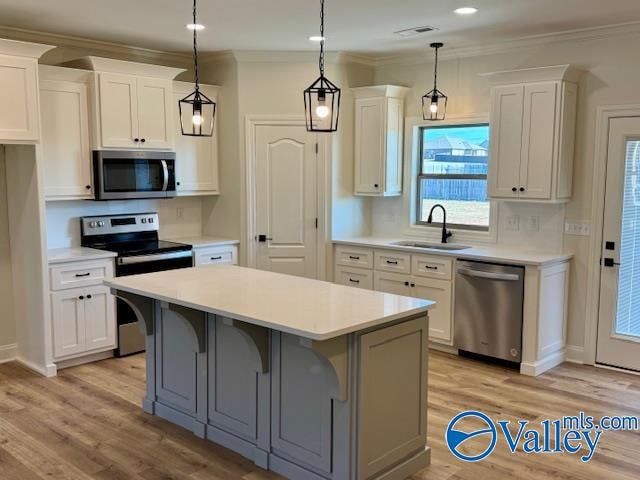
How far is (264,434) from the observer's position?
3.31 meters

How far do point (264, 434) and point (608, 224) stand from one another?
3.27 m

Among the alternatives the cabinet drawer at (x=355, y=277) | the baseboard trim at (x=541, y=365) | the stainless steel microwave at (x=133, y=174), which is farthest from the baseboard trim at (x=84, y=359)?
the baseboard trim at (x=541, y=365)

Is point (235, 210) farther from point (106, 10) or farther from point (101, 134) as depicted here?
point (106, 10)

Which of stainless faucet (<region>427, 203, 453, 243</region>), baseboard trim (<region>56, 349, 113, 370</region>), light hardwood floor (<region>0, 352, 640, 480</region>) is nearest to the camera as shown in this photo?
light hardwood floor (<region>0, 352, 640, 480</region>)

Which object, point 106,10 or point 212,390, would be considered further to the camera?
point 106,10

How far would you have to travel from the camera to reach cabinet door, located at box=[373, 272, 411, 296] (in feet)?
18.1

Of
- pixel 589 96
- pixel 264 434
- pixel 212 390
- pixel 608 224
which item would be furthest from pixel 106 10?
pixel 608 224

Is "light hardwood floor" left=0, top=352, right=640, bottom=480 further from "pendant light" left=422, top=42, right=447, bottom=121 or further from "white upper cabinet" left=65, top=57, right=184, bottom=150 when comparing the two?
"pendant light" left=422, top=42, right=447, bottom=121

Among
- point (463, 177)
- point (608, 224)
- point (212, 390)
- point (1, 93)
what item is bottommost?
point (212, 390)

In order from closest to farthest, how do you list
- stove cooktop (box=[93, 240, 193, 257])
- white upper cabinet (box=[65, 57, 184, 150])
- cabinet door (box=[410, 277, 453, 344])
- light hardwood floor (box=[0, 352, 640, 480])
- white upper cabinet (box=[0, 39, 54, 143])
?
light hardwood floor (box=[0, 352, 640, 480])
white upper cabinet (box=[0, 39, 54, 143])
white upper cabinet (box=[65, 57, 184, 150])
stove cooktop (box=[93, 240, 193, 257])
cabinet door (box=[410, 277, 453, 344])

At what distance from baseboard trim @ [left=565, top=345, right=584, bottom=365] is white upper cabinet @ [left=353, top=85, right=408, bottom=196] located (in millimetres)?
2151

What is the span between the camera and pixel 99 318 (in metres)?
5.03

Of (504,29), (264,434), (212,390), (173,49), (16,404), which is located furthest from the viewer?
(173,49)

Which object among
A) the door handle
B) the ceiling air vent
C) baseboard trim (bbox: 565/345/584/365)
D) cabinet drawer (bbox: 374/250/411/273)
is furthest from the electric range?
the door handle
